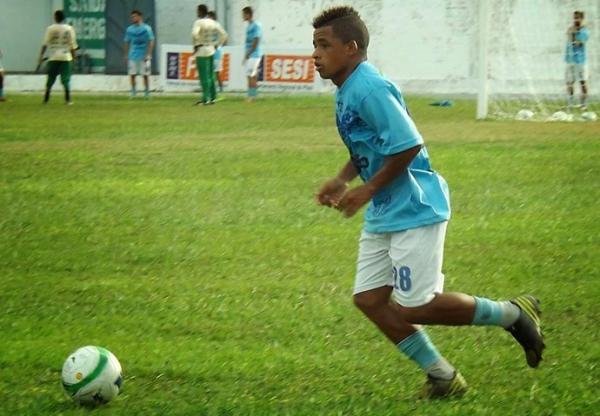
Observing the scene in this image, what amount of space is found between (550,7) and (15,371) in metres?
21.8

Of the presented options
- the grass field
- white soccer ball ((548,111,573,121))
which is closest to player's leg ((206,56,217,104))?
white soccer ball ((548,111,573,121))

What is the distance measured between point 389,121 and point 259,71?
28.8m

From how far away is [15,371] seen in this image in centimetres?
641

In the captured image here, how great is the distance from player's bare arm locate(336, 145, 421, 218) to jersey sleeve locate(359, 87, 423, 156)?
26 mm

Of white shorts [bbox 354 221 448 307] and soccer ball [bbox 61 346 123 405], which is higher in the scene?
white shorts [bbox 354 221 448 307]

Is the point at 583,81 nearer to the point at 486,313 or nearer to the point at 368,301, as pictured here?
the point at 486,313

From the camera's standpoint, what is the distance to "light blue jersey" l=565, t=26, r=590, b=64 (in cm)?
2572

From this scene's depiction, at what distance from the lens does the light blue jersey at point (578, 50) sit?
2572 cm

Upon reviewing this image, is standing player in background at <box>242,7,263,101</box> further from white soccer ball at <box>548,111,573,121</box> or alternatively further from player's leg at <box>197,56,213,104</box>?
white soccer ball at <box>548,111,573,121</box>

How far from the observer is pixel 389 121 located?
17.6 ft

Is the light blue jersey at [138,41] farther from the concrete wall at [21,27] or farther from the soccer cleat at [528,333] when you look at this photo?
the soccer cleat at [528,333]

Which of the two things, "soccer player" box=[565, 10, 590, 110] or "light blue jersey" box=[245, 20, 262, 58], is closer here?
"soccer player" box=[565, 10, 590, 110]

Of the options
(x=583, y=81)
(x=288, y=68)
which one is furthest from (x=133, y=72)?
(x=583, y=81)

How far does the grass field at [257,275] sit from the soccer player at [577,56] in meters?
7.23
